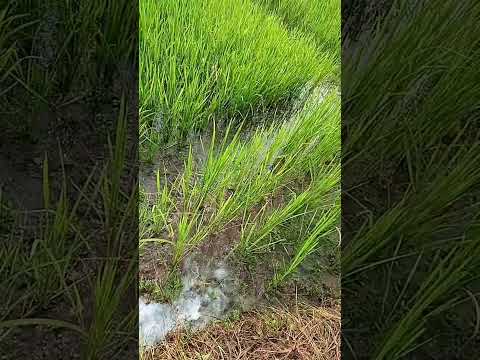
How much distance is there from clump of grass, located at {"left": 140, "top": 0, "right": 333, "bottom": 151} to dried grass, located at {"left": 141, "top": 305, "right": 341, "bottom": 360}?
420mm

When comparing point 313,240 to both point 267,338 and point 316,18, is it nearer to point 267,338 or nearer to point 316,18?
point 267,338

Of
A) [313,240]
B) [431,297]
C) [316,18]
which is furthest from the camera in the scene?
[316,18]

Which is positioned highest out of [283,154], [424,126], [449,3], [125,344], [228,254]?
[449,3]

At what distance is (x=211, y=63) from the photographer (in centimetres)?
121

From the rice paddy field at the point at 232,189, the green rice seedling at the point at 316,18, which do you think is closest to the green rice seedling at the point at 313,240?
the rice paddy field at the point at 232,189

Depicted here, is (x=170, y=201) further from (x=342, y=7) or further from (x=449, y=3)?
(x=449, y=3)

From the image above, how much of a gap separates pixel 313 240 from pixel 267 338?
24 centimetres

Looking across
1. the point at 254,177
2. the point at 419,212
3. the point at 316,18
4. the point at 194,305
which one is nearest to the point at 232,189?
the point at 254,177

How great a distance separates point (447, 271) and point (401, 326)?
0.15 meters

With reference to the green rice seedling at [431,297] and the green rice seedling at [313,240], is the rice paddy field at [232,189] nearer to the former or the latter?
the green rice seedling at [313,240]

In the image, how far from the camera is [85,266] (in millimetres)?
999

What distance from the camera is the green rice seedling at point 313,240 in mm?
1128

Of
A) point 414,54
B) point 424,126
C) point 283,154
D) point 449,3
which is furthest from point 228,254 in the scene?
point 449,3

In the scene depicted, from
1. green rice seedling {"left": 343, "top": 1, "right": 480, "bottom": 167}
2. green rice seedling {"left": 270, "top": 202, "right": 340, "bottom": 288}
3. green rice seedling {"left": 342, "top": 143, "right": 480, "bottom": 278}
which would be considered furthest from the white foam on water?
green rice seedling {"left": 343, "top": 1, "right": 480, "bottom": 167}
